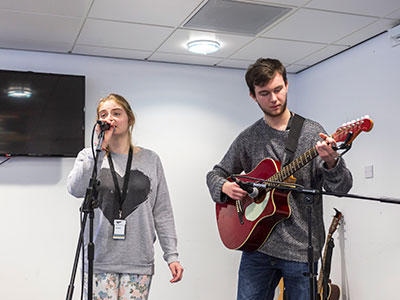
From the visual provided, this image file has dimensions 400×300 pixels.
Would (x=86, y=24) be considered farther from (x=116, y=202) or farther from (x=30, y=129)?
(x=116, y=202)

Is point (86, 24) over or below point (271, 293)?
over

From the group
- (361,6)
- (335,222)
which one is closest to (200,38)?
(361,6)

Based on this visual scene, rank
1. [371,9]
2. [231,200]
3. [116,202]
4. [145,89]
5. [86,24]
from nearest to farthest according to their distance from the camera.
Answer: [116,202]
[231,200]
[371,9]
[86,24]
[145,89]

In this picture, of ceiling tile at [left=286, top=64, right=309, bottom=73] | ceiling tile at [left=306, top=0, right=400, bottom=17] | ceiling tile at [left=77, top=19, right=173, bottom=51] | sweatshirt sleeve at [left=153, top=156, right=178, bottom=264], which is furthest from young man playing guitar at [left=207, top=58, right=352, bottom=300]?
ceiling tile at [left=286, top=64, right=309, bottom=73]

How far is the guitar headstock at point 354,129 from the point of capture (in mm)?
1908

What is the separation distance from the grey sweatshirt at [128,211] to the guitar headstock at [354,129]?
2.81 ft

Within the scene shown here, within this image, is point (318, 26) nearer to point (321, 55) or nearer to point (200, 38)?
point (321, 55)

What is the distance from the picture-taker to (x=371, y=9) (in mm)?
3467

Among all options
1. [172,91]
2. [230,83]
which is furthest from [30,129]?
[230,83]

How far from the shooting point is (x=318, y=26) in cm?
380

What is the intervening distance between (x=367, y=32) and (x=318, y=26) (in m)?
0.41

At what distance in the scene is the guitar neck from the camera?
2.11m

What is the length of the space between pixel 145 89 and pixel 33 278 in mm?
1824

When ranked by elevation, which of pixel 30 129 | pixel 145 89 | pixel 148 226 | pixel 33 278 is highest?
pixel 145 89
